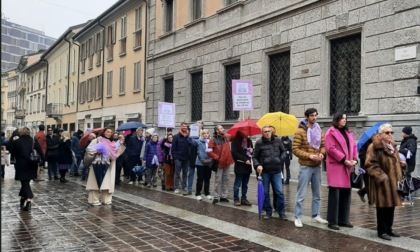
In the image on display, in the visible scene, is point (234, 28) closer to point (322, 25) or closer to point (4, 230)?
→ point (322, 25)

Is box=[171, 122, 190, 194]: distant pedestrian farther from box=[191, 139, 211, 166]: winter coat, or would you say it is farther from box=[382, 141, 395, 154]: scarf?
box=[382, 141, 395, 154]: scarf

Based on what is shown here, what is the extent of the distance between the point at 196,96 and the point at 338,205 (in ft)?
45.6

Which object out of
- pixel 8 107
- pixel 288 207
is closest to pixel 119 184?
pixel 288 207

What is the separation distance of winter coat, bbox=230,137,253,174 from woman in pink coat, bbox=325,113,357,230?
8.06 feet

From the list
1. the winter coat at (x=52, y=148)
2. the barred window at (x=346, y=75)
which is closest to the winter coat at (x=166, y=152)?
the winter coat at (x=52, y=148)

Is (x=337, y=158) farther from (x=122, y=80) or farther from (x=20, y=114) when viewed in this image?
(x=20, y=114)

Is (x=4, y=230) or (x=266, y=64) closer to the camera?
(x=4, y=230)

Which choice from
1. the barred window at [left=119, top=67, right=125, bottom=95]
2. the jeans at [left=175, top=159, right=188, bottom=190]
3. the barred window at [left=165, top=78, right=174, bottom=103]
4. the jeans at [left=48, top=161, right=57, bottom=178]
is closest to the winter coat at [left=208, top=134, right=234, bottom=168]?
the jeans at [left=175, top=159, right=188, bottom=190]

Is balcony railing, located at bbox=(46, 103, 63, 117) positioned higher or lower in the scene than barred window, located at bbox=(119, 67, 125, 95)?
lower

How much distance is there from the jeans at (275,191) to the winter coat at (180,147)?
368cm

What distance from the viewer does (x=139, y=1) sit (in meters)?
25.8

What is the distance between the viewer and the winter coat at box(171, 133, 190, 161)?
36.6ft

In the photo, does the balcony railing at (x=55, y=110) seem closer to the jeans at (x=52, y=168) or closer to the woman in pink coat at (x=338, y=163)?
the jeans at (x=52, y=168)

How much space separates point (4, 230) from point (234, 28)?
12.5 metres
